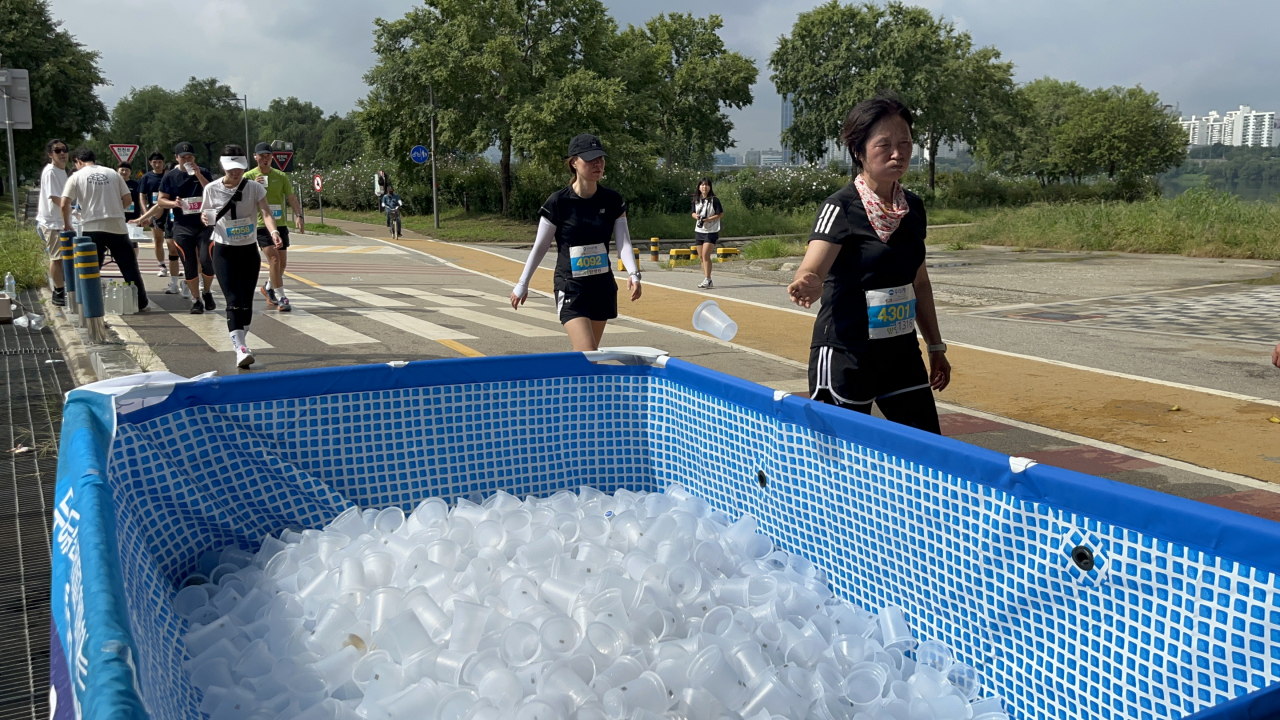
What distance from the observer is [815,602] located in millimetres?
3357

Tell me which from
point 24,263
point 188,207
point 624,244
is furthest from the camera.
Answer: point 24,263

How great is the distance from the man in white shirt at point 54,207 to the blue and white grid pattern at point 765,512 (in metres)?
9.87

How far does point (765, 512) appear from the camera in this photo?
381 cm

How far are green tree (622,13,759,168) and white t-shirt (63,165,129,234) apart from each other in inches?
2105

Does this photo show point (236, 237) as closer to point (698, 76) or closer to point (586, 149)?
point (586, 149)

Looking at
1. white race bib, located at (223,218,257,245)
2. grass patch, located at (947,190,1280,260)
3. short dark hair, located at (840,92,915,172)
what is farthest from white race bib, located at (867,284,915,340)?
grass patch, located at (947,190,1280,260)

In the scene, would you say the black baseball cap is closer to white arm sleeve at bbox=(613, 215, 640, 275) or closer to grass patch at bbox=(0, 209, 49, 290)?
white arm sleeve at bbox=(613, 215, 640, 275)

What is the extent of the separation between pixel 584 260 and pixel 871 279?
8.39 ft

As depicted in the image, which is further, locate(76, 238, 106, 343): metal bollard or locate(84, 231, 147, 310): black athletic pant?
locate(84, 231, 147, 310): black athletic pant

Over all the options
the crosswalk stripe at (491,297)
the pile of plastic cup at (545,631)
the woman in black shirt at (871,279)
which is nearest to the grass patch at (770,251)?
the crosswalk stripe at (491,297)

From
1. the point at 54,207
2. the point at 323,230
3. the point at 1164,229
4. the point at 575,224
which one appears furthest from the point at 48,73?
the point at 575,224

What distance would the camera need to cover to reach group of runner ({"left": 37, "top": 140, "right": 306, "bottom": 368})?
8430mm

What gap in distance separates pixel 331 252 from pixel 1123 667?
25109 millimetres

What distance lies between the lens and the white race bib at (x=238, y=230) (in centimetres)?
831
